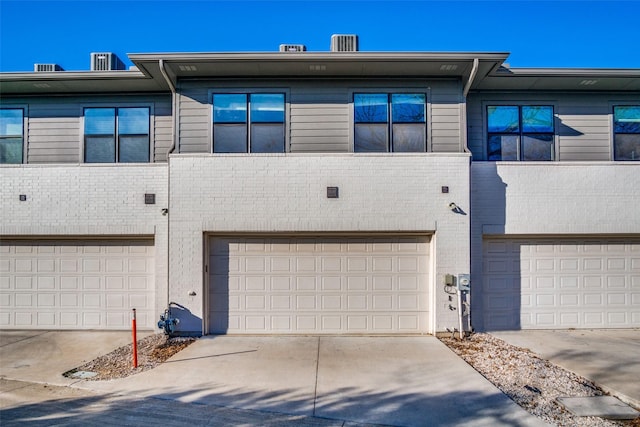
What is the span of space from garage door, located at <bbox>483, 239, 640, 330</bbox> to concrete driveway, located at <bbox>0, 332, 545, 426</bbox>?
212 cm

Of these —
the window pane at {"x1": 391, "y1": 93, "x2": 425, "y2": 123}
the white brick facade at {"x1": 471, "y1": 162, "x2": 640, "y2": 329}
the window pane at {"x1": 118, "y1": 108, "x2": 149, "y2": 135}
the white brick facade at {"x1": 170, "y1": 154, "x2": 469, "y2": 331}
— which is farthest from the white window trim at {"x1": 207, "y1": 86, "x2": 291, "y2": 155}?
the white brick facade at {"x1": 471, "y1": 162, "x2": 640, "y2": 329}

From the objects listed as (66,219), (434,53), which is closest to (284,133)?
(434,53)

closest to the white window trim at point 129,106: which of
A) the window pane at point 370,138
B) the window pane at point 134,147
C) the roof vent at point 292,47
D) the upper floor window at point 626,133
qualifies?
the window pane at point 134,147

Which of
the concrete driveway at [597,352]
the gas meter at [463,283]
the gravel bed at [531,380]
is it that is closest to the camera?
the gravel bed at [531,380]

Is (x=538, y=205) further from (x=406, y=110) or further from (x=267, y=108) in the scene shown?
(x=267, y=108)

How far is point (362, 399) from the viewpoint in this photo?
464cm

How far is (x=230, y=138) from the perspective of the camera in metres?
7.88

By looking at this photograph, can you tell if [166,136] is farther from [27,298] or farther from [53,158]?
[27,298]

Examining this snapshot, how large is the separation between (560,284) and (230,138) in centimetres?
789

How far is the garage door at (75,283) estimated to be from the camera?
798 centimetres

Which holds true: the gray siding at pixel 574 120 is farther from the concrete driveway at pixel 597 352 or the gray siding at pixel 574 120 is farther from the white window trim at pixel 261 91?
the white window trim at pixel 261 91

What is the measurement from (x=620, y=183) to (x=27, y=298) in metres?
13.4

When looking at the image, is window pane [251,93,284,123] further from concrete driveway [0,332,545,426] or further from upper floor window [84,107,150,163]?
concrete driveway [0,332,545,426]

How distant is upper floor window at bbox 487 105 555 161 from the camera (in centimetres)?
833
